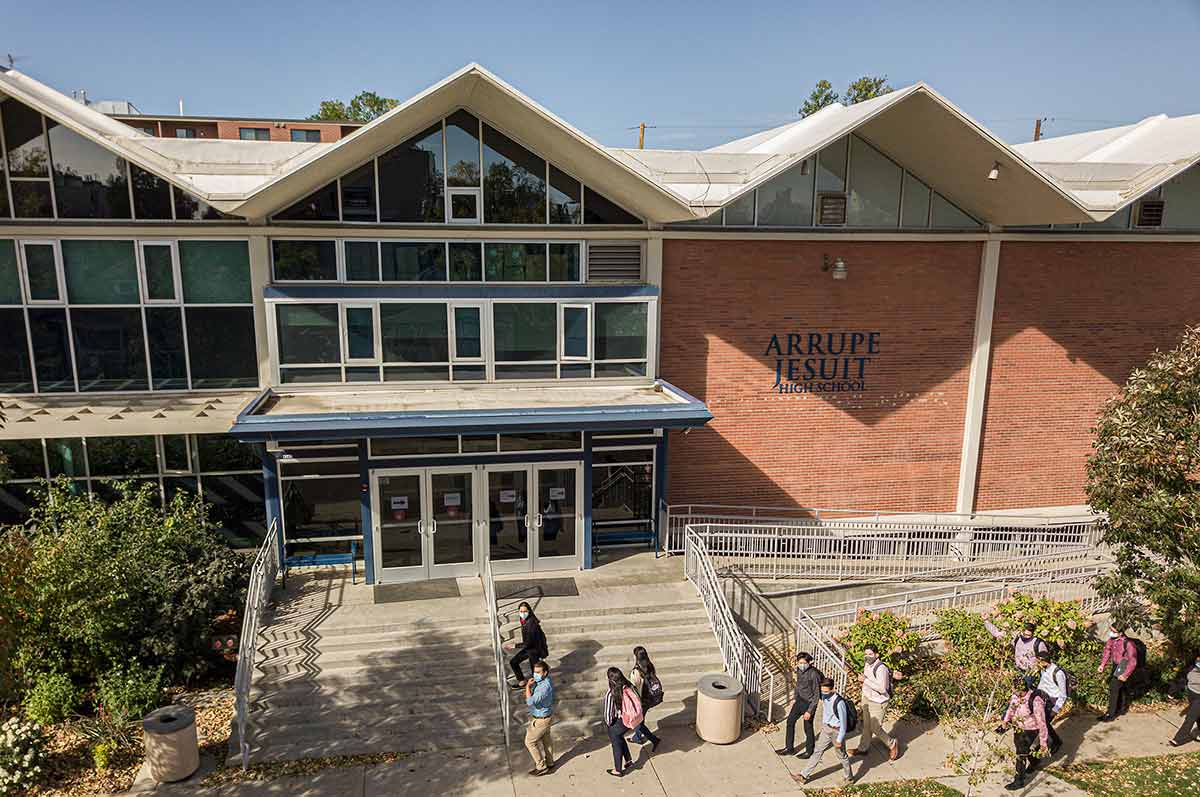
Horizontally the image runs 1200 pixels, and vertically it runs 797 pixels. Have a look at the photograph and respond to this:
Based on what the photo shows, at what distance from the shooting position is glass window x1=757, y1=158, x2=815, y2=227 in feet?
51.9

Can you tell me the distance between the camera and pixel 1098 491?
40.6 feet

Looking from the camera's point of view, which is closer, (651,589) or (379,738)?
(379,738)

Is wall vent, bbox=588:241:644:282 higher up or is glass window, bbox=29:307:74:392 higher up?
wall vent, bbox=588:241:644:282

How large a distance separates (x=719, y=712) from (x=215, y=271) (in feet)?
36.5

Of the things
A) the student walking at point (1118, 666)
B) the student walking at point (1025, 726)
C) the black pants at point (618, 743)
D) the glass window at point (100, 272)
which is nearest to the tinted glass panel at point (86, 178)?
the glass window at point (100, 272)

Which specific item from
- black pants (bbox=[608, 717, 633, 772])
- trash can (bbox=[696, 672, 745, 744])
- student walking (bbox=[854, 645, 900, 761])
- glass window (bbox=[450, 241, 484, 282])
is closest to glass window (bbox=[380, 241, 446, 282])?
glass window (bbox=[450, 241, 484, 282])

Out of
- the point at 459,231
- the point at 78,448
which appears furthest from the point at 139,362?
the point at 459,231

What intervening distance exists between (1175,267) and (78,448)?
22161 mm

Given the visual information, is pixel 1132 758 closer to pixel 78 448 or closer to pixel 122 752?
pixel 122 752

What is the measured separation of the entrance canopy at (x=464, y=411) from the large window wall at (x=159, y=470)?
1648 millimetres

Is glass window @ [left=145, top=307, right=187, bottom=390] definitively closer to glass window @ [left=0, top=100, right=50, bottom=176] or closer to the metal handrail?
glass window @ [left=0, top=100, right=50, bottom=176]

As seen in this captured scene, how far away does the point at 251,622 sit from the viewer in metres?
12.2

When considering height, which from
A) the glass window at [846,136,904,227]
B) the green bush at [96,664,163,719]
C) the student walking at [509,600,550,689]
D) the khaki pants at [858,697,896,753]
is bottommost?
the khaki pants at [858,697,896,753]

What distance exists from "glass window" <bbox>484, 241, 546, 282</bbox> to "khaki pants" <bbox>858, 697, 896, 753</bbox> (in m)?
9.00
